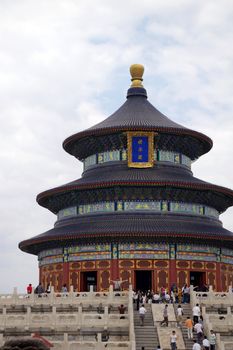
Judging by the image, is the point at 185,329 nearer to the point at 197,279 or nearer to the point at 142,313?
the point at 142,313

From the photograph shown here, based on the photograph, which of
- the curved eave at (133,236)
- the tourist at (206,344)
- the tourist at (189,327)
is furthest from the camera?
the curved eave at (133,236)

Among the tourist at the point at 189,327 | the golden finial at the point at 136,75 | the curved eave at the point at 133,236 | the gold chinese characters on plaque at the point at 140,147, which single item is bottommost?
the tourist at the point at 189,327

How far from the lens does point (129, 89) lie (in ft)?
196

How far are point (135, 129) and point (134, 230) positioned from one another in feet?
30.7

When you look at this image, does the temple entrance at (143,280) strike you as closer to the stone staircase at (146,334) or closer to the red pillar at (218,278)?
the red pillar at (218,278)

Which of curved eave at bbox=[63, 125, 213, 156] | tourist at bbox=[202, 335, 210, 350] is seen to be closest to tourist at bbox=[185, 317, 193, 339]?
tourist at bbox=[202, 335, 210, 350]

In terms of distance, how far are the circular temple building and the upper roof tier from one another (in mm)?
85

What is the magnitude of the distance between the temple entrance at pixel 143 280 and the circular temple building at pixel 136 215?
74 millimetres

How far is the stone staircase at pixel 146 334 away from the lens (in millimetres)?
26766

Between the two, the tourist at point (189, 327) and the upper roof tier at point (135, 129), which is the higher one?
the upper roof tier at point (135, 129)

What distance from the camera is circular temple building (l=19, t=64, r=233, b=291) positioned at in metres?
49.2

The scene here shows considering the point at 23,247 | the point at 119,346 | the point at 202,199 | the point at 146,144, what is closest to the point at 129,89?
the point at 146,144

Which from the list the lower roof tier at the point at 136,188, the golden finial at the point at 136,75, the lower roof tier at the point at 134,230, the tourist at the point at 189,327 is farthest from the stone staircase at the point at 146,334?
the golden finial at the point at 136,75

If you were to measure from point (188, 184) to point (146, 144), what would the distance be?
556 cm
